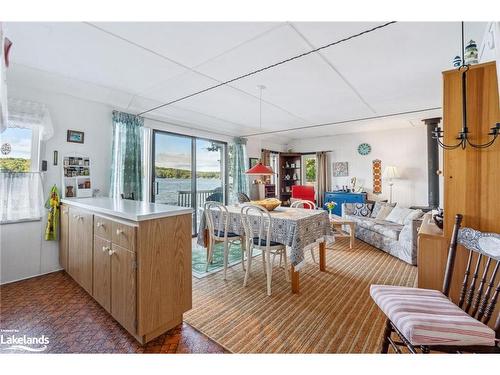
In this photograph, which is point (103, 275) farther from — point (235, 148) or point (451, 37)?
point (235, 148)

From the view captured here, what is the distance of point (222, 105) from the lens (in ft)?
12.6

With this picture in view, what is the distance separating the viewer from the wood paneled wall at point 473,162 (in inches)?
55.7

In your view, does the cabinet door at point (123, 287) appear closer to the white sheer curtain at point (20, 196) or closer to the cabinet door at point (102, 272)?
the cabinet door at point (102, 272)

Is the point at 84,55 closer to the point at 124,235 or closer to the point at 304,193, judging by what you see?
the point at 124,235

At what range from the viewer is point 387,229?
12.7ft

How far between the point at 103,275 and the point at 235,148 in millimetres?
4136

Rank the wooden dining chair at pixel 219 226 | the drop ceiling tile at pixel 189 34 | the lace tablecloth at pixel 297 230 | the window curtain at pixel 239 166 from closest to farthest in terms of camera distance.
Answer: the drop ceiling tile at pixel 189 34 < the lace tablecloth at pixel 297 230 < the wooden dining chair at pixel 219 226 < the window curtain at pixel 239 166

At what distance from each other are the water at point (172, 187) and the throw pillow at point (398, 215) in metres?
3.88

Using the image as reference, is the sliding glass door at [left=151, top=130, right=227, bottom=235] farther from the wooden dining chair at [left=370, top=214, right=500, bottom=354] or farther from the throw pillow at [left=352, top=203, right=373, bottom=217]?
the wooden dining chair at [left=370, top=214, right=500, bottom=354]

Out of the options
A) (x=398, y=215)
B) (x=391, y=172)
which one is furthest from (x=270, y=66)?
(x=391, y=172)

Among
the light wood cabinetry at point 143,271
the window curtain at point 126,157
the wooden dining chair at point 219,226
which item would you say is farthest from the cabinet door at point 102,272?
the window curtain at point 126,157

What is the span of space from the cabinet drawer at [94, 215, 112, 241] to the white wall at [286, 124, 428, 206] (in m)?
5.86

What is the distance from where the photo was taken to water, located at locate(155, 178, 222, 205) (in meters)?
4.36
